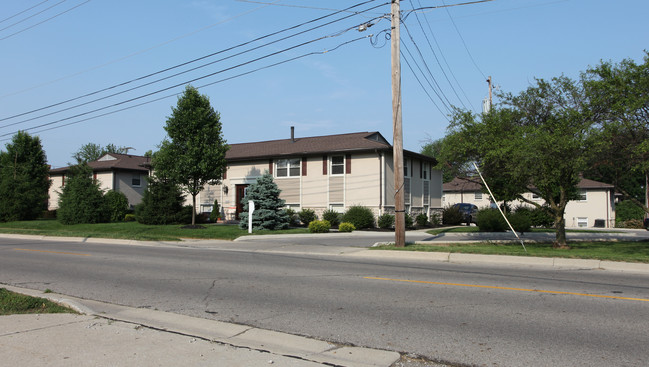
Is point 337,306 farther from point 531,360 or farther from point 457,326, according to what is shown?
point 531,360

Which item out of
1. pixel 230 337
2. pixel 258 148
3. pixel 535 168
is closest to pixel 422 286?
pixel 230 337

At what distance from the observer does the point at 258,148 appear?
1425 inches

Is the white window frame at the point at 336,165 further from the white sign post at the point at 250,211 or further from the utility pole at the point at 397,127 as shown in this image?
the utility pole at the point at 397,127

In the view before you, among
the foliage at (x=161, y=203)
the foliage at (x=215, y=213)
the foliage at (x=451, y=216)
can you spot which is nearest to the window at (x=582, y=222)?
the foliage at (x=451, y=216)

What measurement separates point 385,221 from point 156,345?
23810mm

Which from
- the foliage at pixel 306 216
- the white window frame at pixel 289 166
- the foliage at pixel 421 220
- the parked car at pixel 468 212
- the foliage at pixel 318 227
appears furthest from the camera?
the parked car at pixel 468 212

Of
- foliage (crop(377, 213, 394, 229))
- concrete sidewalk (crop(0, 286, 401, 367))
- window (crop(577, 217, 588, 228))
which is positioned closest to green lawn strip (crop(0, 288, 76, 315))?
concrete sidewalk (crop(0, 286, 401, 367))

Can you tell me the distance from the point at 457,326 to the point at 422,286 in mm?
2872

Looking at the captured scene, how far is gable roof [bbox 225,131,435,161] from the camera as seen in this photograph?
30281 mm

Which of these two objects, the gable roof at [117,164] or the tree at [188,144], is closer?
the tree at [188,144]

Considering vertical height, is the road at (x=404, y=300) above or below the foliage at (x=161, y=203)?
below

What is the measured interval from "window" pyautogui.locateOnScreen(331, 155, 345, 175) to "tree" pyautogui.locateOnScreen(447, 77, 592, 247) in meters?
12.4

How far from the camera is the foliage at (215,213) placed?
32906 millimetres

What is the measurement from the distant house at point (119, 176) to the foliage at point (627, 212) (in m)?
45.9
